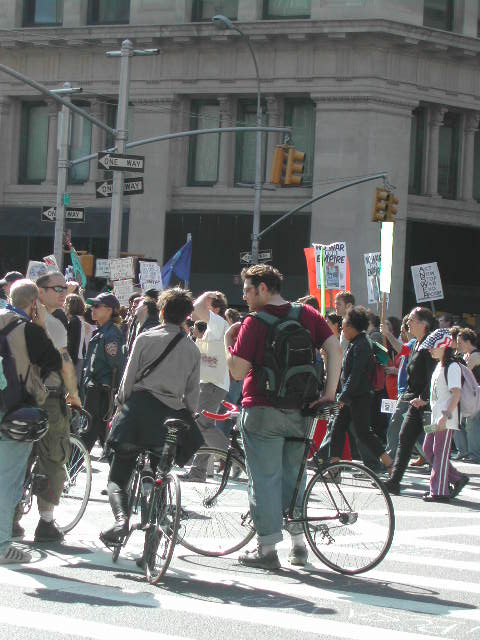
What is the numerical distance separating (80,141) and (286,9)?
8069 mm

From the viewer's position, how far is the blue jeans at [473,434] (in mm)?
18406

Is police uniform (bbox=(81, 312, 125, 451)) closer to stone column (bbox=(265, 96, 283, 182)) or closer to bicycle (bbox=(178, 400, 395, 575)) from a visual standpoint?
bicycle (bbox=(178, 400, 395, 575))

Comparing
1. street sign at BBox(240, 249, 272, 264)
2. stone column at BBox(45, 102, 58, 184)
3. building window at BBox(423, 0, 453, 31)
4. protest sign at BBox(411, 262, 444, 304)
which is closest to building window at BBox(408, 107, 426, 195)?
building window at BBox(423, 0, 453, 31)

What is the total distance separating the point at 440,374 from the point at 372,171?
26911mm

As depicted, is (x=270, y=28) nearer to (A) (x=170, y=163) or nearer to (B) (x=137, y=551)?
(A) (x=170, y=163)

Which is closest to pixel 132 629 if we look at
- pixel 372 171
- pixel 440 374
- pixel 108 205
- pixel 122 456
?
pixel 122 456

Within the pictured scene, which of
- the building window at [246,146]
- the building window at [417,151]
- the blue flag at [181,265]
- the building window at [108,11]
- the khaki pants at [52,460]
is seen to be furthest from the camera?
the building window at [108,11]

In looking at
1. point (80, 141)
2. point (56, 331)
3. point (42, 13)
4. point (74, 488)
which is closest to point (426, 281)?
point (56, 331)

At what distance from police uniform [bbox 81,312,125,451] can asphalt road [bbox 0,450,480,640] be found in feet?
11.5

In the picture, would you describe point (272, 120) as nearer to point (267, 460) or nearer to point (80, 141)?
point (80, 141)

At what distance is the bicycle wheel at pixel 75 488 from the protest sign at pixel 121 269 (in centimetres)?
1515

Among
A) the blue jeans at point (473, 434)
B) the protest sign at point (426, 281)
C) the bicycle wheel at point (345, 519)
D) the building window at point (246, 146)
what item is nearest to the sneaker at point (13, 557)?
the bicycle wheel at point (345, 519)

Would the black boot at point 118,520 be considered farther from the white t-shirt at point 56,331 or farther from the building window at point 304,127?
the building window at point 304,127

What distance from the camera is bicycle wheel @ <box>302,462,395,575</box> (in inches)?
350
